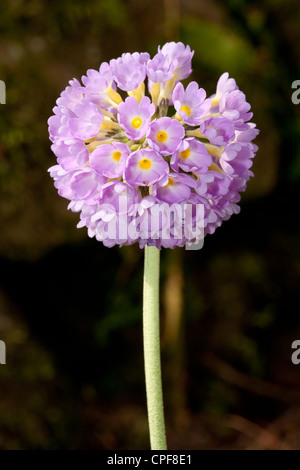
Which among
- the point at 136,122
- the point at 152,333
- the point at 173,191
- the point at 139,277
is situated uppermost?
the point at 139,277

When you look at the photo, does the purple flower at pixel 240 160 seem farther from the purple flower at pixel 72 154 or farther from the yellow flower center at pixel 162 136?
the purple flower at pixel 72 154

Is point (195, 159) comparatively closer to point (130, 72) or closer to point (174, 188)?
point (174, 188)

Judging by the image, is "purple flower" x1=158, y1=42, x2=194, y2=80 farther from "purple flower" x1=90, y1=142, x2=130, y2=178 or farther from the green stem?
the green stem

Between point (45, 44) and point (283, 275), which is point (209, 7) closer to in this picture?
point (45, 44)

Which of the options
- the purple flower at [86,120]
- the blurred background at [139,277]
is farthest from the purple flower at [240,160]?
the blurred background at [139,277]

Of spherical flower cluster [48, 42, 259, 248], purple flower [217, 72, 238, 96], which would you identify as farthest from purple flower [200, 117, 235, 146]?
purple flower [217, 72, 238, 96]

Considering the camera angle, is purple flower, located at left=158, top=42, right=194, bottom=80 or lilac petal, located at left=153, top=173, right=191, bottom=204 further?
purple flower, located at left=158, top=42, right=194, bottom=80

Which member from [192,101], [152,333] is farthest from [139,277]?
[192,101]
